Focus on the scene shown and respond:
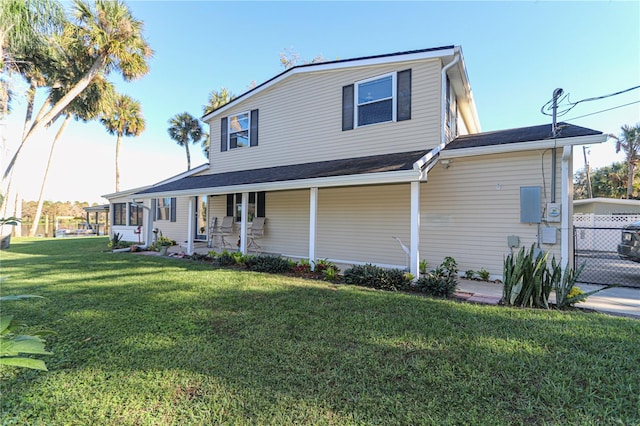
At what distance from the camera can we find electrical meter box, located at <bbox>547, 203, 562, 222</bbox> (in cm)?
561

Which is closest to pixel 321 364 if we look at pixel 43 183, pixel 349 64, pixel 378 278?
pixel 378 278

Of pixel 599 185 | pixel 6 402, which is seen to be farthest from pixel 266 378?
pixel 599 185

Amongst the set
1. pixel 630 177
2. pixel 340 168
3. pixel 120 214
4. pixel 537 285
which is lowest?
pixel 537 285

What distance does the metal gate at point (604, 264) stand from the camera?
246 inches

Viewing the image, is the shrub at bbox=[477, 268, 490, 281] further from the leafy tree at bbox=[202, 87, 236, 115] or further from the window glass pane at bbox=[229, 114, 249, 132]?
the leafy tree at bbox=[202, 87, 236, 115]

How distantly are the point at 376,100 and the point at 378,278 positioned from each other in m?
4.87

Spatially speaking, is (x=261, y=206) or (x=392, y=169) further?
(x=261, y=206)

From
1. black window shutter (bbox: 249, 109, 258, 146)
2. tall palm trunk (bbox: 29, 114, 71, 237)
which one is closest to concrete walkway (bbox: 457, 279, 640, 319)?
black window shutter (bbox: 249, 109, 258, 146)

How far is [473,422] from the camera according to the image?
2031mm

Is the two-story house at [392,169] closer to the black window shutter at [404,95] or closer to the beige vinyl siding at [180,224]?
the black window shutter at [404,95]

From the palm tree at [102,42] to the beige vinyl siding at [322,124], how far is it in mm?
5652

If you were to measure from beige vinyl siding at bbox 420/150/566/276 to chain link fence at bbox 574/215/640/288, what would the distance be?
1.24 m

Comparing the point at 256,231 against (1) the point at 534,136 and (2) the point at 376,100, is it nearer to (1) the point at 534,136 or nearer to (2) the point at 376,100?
(2) the point at 376,100

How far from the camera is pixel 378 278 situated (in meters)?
5.73
